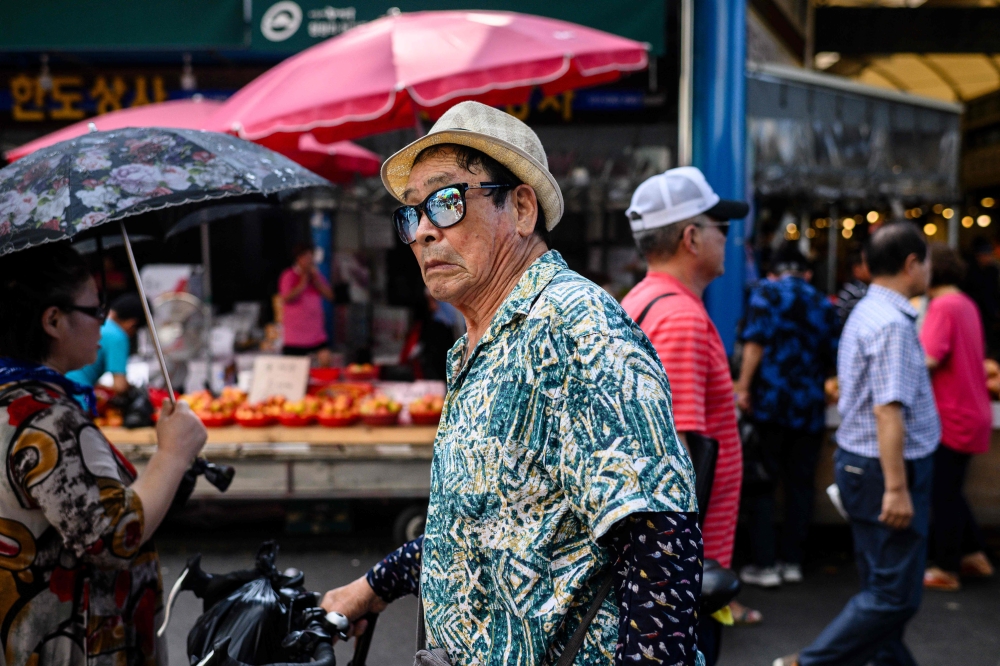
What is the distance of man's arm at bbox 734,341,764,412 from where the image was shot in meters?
5.24

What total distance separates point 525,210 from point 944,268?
4311mm

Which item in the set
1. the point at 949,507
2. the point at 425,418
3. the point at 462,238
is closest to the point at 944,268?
the point at 949,507

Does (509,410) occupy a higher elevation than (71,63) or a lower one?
lower

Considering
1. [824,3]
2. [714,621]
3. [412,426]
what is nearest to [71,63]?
[412,426]

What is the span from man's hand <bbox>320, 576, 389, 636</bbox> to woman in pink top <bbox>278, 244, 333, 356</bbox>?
6.53m

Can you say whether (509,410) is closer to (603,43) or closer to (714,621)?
(714,621)

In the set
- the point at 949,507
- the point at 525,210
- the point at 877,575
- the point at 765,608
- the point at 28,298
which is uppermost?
the point at 525,210

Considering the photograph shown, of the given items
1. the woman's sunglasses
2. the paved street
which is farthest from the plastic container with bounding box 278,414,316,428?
the woman's sunglasses

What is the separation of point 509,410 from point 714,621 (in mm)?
1837

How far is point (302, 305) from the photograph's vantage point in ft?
27.2

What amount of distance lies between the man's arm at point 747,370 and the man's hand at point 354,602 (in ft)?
12.2

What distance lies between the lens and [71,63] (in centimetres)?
970

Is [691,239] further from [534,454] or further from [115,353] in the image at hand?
[115,353]

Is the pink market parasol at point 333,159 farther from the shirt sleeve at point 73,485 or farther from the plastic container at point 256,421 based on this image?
the shirt sleeve at point 73,485
